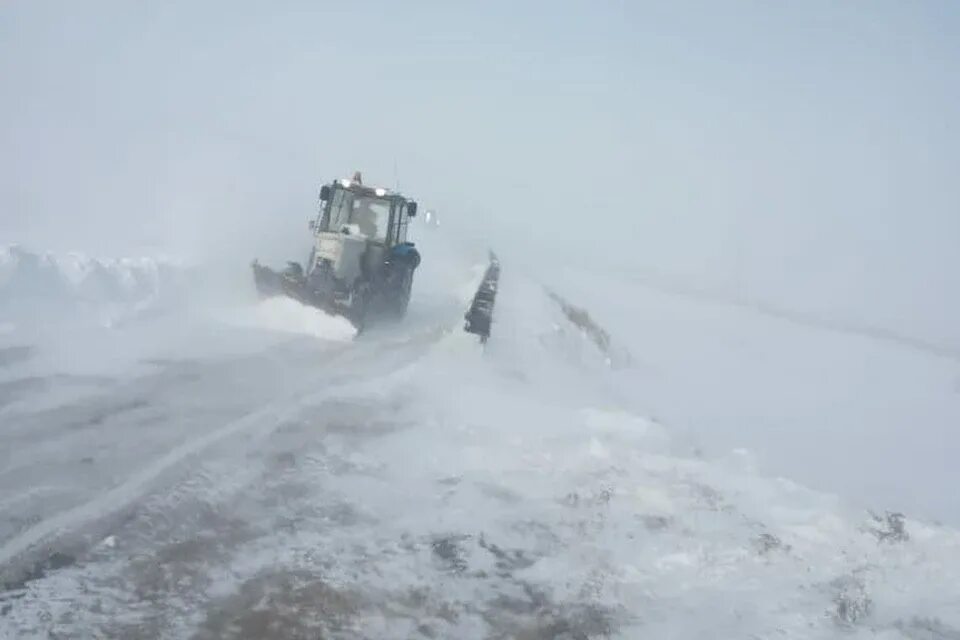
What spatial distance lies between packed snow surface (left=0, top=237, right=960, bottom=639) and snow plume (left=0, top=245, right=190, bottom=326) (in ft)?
5.60

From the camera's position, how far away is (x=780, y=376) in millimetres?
23828

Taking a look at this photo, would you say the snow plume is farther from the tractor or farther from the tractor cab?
the tractor cab

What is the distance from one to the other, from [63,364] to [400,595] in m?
6.72

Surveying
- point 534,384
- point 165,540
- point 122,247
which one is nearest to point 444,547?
point 165,540

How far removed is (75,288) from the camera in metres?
13.5

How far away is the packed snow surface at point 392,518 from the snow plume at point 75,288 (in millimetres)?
1706

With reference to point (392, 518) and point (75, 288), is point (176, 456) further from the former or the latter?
point (75, 288)

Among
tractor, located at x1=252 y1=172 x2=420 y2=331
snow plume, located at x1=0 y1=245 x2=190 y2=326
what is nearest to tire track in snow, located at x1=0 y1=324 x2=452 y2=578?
tractor, located at x1=252 y1=172 x2=420 y2=331

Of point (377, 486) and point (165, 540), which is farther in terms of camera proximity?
point (377, 486)

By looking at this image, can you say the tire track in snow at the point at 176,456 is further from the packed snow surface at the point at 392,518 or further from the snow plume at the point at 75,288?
the snow plume at the point at 75,288

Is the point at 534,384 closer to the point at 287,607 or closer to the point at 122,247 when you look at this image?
the point at 287,607

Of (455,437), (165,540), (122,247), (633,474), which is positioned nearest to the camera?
(165,540)

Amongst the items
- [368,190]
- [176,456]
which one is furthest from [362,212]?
[176,456]

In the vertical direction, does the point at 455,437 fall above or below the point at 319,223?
below
